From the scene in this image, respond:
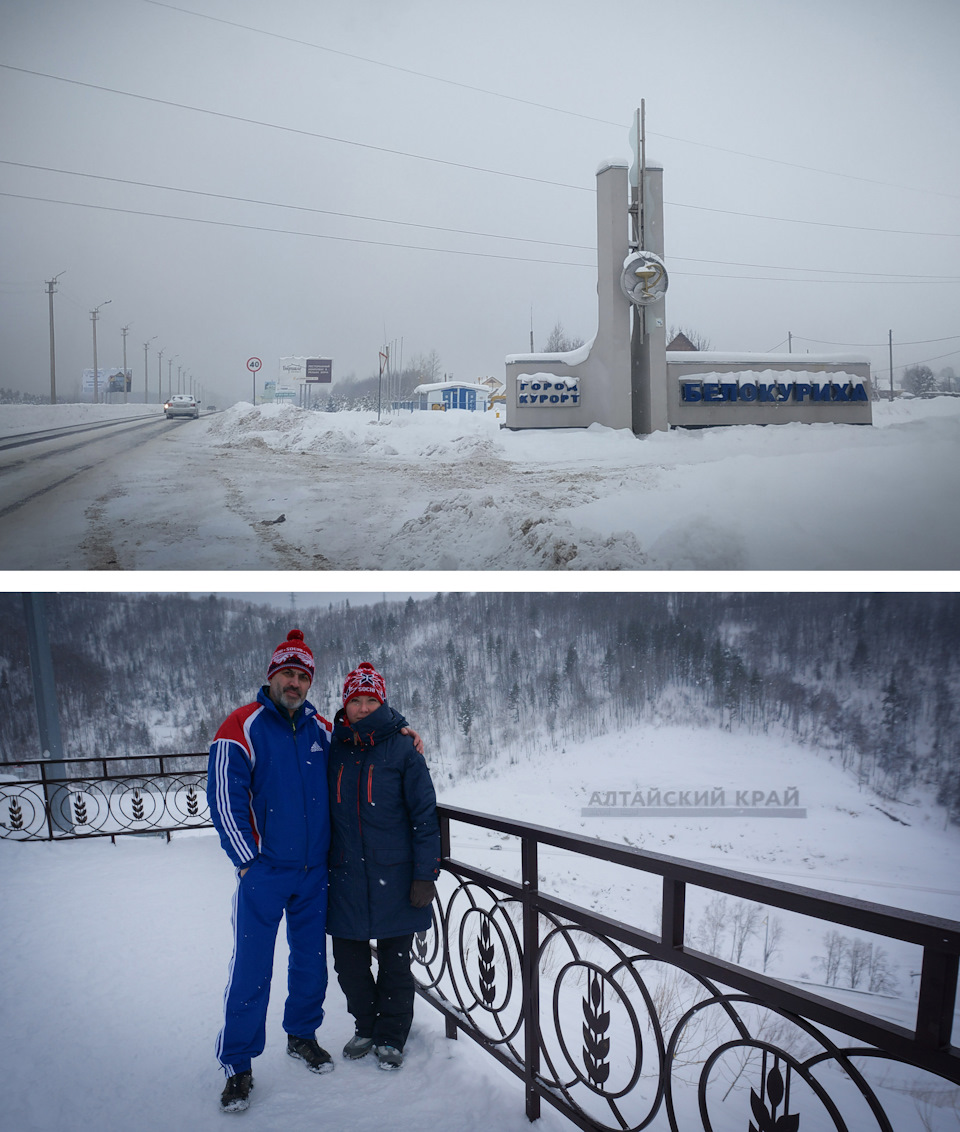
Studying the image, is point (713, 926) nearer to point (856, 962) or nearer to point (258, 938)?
point (856, 962)

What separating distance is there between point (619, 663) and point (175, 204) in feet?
29.2

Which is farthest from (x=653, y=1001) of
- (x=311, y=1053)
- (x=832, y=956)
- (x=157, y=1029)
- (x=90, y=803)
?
(x=832, y=956)

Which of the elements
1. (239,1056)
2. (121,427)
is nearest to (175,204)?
(121,427)

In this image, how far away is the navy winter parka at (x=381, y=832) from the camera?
205 cm

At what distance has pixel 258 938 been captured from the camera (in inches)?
78.9

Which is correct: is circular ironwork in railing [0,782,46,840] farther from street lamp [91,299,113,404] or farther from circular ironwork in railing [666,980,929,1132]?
circular ironwork in railing [666,980,929,1132]

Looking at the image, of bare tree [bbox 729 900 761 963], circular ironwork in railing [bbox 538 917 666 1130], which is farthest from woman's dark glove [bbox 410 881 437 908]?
bare tree [bbox 729 900 761 963]

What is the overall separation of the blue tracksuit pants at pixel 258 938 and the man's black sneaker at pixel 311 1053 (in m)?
0.17

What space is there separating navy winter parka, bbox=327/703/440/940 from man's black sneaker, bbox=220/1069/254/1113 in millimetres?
411

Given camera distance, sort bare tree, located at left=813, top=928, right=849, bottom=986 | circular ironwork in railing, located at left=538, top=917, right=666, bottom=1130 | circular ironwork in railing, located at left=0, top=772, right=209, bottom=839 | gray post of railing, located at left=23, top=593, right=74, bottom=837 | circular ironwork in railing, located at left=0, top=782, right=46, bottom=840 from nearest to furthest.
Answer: circular ironwork in railing, located at left=538, top=917, right=666, bottom=1130, circular ironwork in railing, located at left=0, top=772, right=209, bottom=839, circular ironwork in railing, located at left=0, top=782, right=46, bottom=840, gray post of railing, located at left=23, top=593, right=74, bottom=837, bare tree, located at left=813, top=928, right=849, bottom=986

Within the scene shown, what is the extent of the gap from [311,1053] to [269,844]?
0.66m

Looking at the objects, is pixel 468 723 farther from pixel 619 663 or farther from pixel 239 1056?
pixel 239 1056

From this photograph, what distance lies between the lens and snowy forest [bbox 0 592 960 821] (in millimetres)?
9562

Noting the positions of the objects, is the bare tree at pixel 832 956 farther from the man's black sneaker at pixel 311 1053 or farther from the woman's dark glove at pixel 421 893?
the woman's dark glove at pixel 421 893
